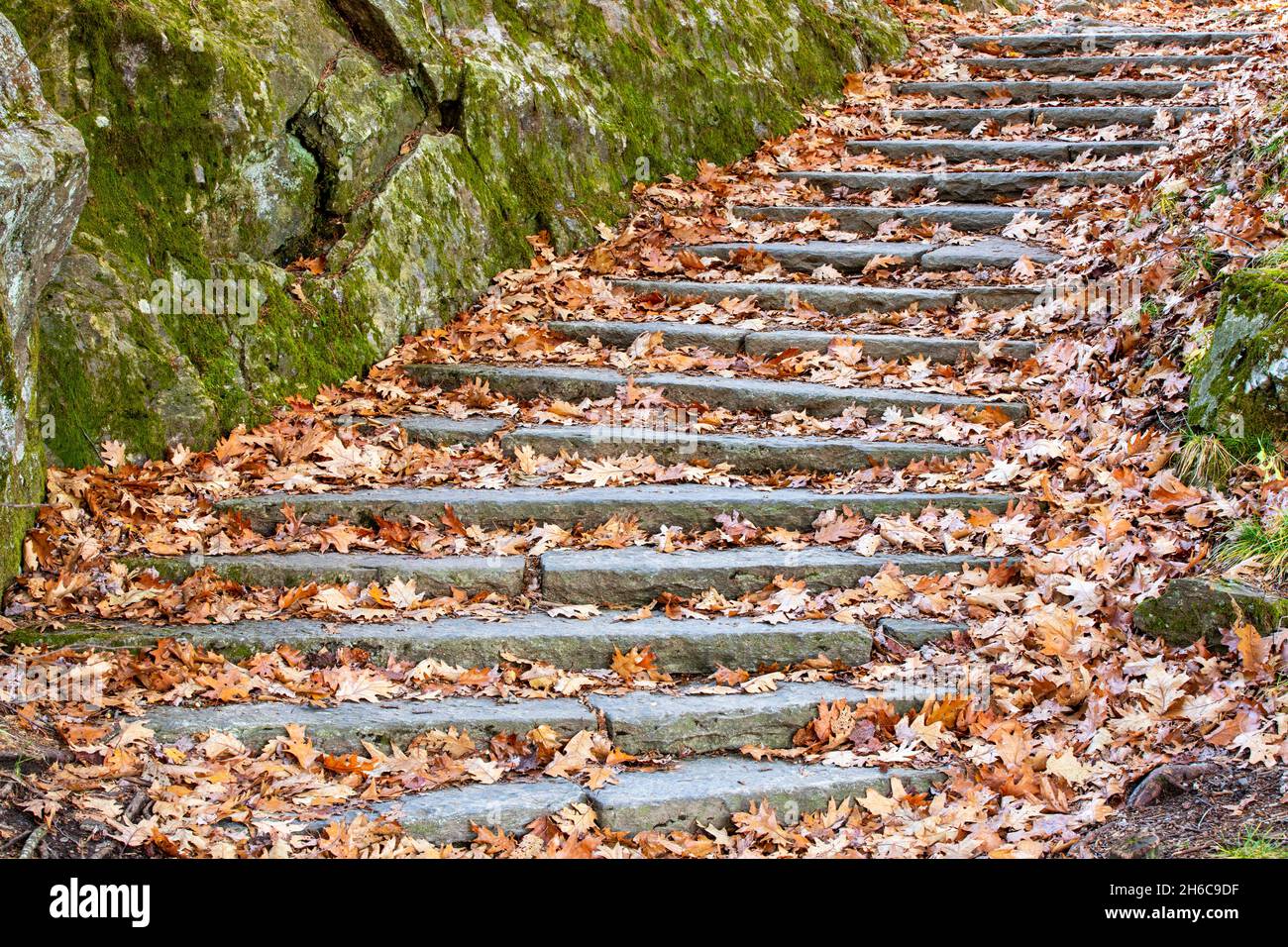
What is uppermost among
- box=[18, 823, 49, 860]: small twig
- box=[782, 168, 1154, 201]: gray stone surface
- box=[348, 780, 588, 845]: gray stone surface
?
box=[782, 168, 1154, 201]: gray stone surface

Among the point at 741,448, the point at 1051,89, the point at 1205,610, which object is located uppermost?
the point at 1051,89

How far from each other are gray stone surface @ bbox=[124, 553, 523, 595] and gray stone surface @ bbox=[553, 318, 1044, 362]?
7.51ft

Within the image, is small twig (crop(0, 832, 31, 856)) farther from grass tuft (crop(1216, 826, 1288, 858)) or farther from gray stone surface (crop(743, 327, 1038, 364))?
gray stone surface (crop(743, 327, 1038, 364))

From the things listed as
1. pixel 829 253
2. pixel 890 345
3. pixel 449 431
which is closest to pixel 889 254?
pixel 829 253

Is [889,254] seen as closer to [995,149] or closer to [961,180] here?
[961,180]

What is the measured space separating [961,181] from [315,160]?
439cm

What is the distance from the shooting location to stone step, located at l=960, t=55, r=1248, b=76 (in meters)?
9.44

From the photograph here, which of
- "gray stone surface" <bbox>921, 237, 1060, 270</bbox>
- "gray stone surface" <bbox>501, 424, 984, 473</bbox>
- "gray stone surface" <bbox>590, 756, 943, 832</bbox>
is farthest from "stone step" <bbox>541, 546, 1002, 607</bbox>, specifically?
"gray stone surface" <bbox>921, 237, 1060, 270</bbox>

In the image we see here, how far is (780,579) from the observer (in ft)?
16.5

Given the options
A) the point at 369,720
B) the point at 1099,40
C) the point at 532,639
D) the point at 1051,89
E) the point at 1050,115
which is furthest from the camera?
the point at 1099,40

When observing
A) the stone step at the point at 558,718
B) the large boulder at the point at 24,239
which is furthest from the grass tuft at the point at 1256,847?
the large boulder at the point at 24,239

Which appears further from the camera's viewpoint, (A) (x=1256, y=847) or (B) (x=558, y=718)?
(B) (x=558, y=718)

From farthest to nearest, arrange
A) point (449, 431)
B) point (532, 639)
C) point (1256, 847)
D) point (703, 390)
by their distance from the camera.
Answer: point (703, 390) → point (449, 431) → point (532, 639) → point (1256, 847)

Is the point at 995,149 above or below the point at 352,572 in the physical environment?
above
